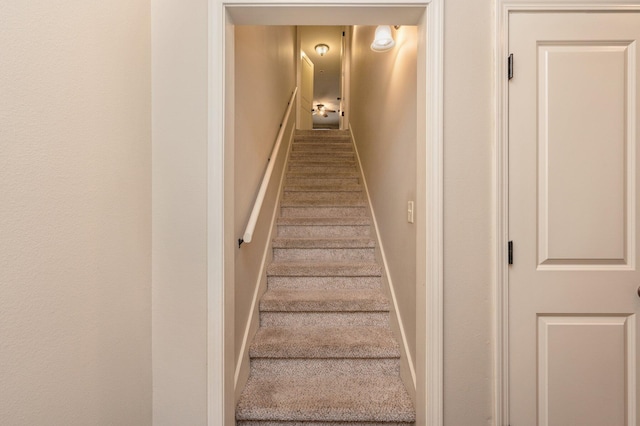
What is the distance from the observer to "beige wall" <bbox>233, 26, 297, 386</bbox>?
1.70 metres

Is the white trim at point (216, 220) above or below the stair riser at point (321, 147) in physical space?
below

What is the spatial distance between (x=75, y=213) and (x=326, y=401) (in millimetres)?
1352

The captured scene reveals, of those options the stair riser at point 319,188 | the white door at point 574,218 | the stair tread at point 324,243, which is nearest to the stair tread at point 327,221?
the stair tread at point 324,243

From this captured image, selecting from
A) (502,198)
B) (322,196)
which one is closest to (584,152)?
(502,198)

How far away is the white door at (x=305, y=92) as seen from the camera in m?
5.67

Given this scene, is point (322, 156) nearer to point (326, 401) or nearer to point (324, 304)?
point (324, 304)

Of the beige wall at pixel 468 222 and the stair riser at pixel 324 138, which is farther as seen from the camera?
the stair riser at pixel 324 138

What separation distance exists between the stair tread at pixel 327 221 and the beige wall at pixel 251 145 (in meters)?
0.22

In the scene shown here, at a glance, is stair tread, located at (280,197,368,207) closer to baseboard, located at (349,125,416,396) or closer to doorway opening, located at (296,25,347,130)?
baseboard, located at (349,125,416,396)

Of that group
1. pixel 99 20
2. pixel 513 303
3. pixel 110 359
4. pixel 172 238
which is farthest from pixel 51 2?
pixel 513 303

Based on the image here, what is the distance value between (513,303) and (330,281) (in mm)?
1257

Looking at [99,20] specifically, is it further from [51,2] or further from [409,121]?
[409,121]

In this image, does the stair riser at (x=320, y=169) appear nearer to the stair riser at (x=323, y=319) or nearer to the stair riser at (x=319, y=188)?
the stair riser at (x=319, y=188)

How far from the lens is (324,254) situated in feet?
8.38
